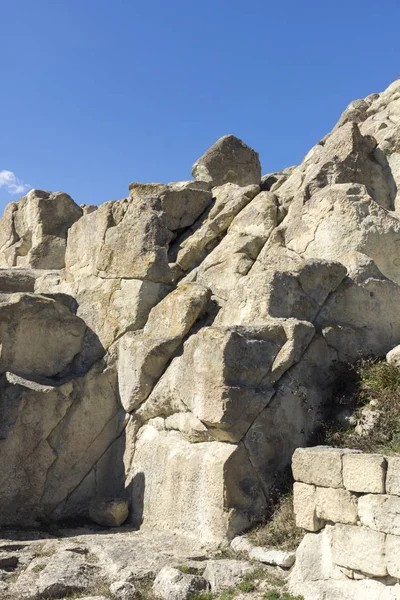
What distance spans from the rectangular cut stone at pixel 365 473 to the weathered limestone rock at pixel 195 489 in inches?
71.2

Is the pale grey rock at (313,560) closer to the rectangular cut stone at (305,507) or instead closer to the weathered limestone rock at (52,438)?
the rectangular cut stone at (305,507)

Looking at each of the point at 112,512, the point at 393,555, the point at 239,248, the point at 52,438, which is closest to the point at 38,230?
the point at 239,248

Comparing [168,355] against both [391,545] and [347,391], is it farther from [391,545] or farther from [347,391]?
[391,545]

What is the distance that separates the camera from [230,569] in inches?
288

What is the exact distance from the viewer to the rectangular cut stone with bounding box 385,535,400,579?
6.29m

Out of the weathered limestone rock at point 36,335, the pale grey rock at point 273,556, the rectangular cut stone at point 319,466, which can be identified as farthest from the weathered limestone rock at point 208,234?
the pale grey rock at point 273,556

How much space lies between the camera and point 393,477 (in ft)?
21.4

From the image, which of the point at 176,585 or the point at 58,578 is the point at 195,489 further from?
the point at 58,578

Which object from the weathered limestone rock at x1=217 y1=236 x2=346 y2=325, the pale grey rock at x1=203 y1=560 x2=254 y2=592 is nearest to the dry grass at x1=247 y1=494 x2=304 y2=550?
the pale grey rock at x1=203 y1=560 x2=254 y2=592

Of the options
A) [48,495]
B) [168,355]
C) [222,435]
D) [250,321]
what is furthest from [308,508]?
[48,495]

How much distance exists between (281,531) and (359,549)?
4.59ft

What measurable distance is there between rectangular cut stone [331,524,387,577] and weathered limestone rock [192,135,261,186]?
12728 mm

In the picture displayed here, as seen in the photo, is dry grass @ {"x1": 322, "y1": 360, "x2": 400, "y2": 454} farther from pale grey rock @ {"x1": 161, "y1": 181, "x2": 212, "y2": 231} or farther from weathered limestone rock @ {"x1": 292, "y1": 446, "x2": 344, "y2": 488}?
pale grey rock @ {"x1": 161, "y1": 181, "x2": 212, "y2": 231}

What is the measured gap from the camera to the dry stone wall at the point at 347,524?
6.47m
